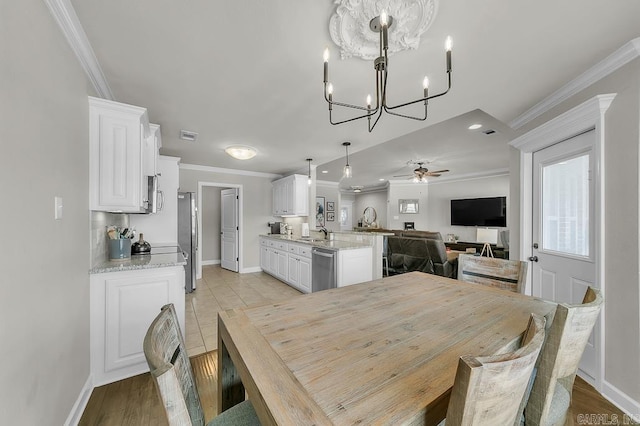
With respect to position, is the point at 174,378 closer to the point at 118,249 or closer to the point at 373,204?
the point at 118,249

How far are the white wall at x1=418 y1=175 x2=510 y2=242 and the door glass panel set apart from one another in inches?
195

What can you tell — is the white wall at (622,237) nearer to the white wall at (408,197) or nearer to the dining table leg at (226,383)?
the dining table leg at (226,383)

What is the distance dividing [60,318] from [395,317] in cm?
177

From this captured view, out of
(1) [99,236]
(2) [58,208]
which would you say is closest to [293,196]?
(1) [99,236]

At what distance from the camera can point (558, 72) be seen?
187 cm

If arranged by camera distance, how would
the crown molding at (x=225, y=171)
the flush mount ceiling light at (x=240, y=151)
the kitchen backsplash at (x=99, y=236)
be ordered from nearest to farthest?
the kitchen backsplash at (x=99, y=236) → the flush mount ceiling light at (x=240, y=151) → the crown molding at (x=225, y=171)

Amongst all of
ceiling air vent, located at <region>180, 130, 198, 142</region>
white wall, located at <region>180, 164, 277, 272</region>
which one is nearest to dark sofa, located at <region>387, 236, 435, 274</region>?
white wall, located at <region>180, 164, 277, 272</region>

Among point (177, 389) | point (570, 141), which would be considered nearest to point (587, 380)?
Answer: point (570, 141)

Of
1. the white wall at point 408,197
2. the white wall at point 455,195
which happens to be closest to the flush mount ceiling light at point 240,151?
the white wall at point 408,197

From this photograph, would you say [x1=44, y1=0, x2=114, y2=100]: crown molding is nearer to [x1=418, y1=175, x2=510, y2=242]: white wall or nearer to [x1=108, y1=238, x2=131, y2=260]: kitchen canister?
[x1=108, y1=238, x2=131, y2=260]: kitchen canister

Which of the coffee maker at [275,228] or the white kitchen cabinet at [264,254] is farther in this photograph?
the coffee maker at [275,228]

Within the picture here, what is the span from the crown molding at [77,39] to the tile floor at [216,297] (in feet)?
7.93

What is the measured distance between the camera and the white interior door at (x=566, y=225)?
1974 mm

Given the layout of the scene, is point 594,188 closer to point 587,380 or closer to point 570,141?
point 570,141
